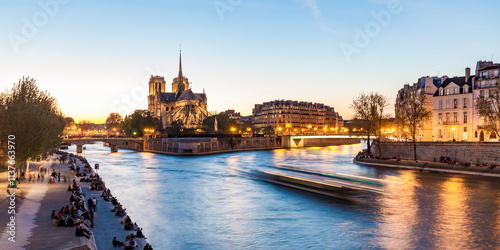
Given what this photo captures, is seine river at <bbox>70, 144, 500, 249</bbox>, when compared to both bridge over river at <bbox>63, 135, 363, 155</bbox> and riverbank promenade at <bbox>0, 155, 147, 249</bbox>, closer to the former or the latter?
riverbank promenade at <bbox>0, 155, 147, 249</bbox>

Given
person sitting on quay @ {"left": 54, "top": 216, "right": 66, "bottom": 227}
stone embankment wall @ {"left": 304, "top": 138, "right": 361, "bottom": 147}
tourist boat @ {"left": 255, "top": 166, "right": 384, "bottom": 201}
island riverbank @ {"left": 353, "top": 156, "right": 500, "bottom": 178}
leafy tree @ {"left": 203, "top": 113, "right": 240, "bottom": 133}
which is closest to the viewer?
person sitting on quay @ {"left": 54, "top": 216, "right": 66, "bottom": 227}

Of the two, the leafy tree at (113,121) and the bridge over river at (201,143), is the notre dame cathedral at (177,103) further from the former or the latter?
the bridge over river at (201,143)

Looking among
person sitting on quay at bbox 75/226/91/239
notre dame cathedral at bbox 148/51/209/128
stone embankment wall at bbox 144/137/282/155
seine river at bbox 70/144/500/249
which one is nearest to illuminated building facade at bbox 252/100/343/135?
notre dame cathedral at bbox 148/51/209/128

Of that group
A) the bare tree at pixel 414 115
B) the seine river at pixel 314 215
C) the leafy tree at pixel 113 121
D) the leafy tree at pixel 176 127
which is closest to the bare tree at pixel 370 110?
the bare tree at pixel 414 115

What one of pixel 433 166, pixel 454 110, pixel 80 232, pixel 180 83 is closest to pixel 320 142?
pixel 454 110

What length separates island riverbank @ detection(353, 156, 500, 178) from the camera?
1513 inches

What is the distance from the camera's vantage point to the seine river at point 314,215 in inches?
771

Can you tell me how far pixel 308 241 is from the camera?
19.8 m

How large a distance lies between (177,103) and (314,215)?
143628mm

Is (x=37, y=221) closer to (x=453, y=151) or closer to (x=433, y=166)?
(x=433, y=166)

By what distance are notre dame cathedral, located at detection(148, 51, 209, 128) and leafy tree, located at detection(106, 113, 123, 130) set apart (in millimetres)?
18296

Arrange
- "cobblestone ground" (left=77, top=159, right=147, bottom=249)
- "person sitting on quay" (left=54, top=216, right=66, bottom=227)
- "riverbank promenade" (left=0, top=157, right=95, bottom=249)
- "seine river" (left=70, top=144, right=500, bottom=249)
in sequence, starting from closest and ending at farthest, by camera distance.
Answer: "riverbank promenade" (left=0, top=157, right=95, bottom=249), "person sitting on quay" (left=54, top=216, right=66, bottom=227), "cobblestone ground" (left=77, top=159, right=147, bottom=249), "seine river" (left=70, top=144, right=500, bottom=249)

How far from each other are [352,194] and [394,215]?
6.81m

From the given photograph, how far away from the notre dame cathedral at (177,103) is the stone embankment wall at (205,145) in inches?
1382
